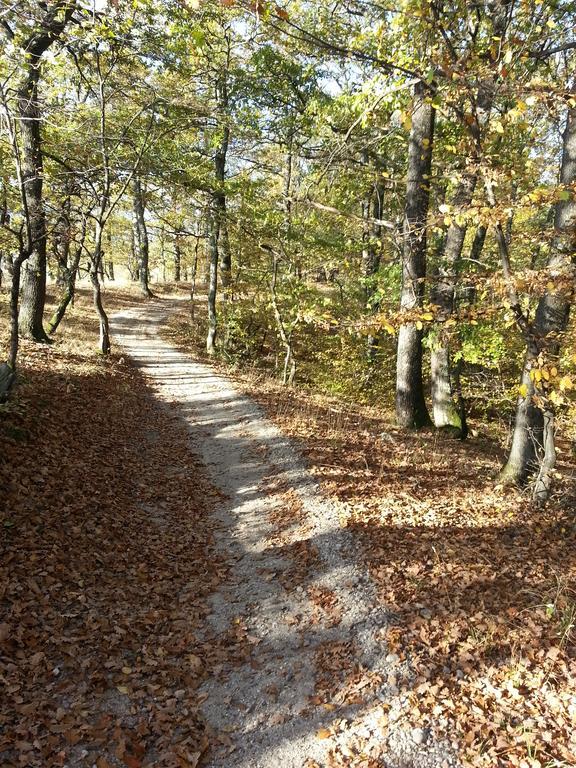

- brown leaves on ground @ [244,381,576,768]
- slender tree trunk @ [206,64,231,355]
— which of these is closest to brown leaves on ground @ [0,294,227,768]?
brown leaves on ground @ [244,381,576,768]

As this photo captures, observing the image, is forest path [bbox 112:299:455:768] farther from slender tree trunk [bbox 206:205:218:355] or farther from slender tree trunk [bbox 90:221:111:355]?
slender tree trunk [bbox 206:205:218:355]

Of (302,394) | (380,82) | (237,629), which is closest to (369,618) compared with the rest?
(237,629)

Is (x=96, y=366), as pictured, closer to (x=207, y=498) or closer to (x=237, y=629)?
(x=207, y=498)

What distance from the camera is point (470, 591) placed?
577cm

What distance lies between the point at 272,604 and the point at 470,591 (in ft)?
8.21

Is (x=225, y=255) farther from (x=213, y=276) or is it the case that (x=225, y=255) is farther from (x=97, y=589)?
(x=97, y=589)

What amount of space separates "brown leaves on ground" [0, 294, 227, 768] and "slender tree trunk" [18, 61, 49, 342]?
4016 mm

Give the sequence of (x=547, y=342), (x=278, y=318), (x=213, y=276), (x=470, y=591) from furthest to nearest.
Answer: (x=213, y=276)
(x=278, y=318)
(x=547, y=342)
(x=470, y=591)

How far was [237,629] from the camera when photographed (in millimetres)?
5738

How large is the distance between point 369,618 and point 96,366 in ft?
36.7

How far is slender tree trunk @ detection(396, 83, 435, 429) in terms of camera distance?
34.0ft

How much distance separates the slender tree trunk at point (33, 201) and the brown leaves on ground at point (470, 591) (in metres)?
8.38

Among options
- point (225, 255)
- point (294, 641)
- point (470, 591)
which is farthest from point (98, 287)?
point (470, 591)

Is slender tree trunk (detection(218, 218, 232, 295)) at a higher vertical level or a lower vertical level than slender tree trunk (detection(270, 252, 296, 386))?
higher
